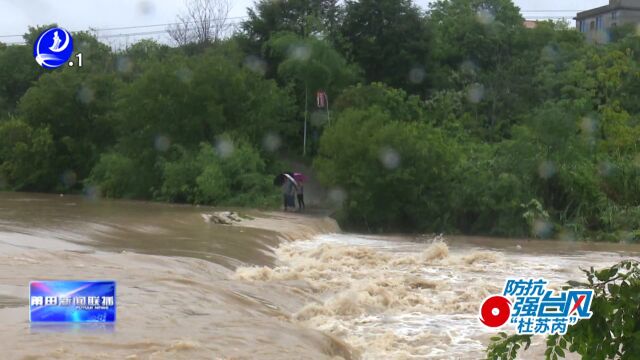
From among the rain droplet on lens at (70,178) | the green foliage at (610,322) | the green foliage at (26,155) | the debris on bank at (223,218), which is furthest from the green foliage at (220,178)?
the green foliage at (610,322)

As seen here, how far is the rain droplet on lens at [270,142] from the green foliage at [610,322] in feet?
113

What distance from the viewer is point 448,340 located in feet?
35.1

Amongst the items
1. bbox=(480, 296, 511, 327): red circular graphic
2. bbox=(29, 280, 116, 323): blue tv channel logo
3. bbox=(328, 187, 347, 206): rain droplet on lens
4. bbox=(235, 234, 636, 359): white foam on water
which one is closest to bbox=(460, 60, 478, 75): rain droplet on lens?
bbox=(328, 187, 347, 206): rain droplet on lens

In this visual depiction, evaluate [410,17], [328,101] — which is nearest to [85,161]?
[328,101]

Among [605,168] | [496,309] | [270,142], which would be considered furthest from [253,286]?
[270,142]

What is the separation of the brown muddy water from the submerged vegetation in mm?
5395

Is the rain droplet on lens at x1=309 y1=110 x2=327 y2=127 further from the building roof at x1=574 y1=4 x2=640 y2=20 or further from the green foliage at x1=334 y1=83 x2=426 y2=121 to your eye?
the building roof at x1=574 y1=4 x2=640 y2=20

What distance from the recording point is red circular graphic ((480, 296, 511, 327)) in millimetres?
3817

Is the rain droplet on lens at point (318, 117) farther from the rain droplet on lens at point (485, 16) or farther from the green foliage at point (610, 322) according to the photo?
the green foliage at point (610, 322)

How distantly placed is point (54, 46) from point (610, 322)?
12.4 metres

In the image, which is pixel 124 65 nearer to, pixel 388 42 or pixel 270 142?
pixel 388 42

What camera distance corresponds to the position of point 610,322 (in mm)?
2914

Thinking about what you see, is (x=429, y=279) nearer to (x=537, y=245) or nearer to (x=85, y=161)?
(x=537, y=245)

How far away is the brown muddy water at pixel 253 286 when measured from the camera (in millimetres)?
7895
